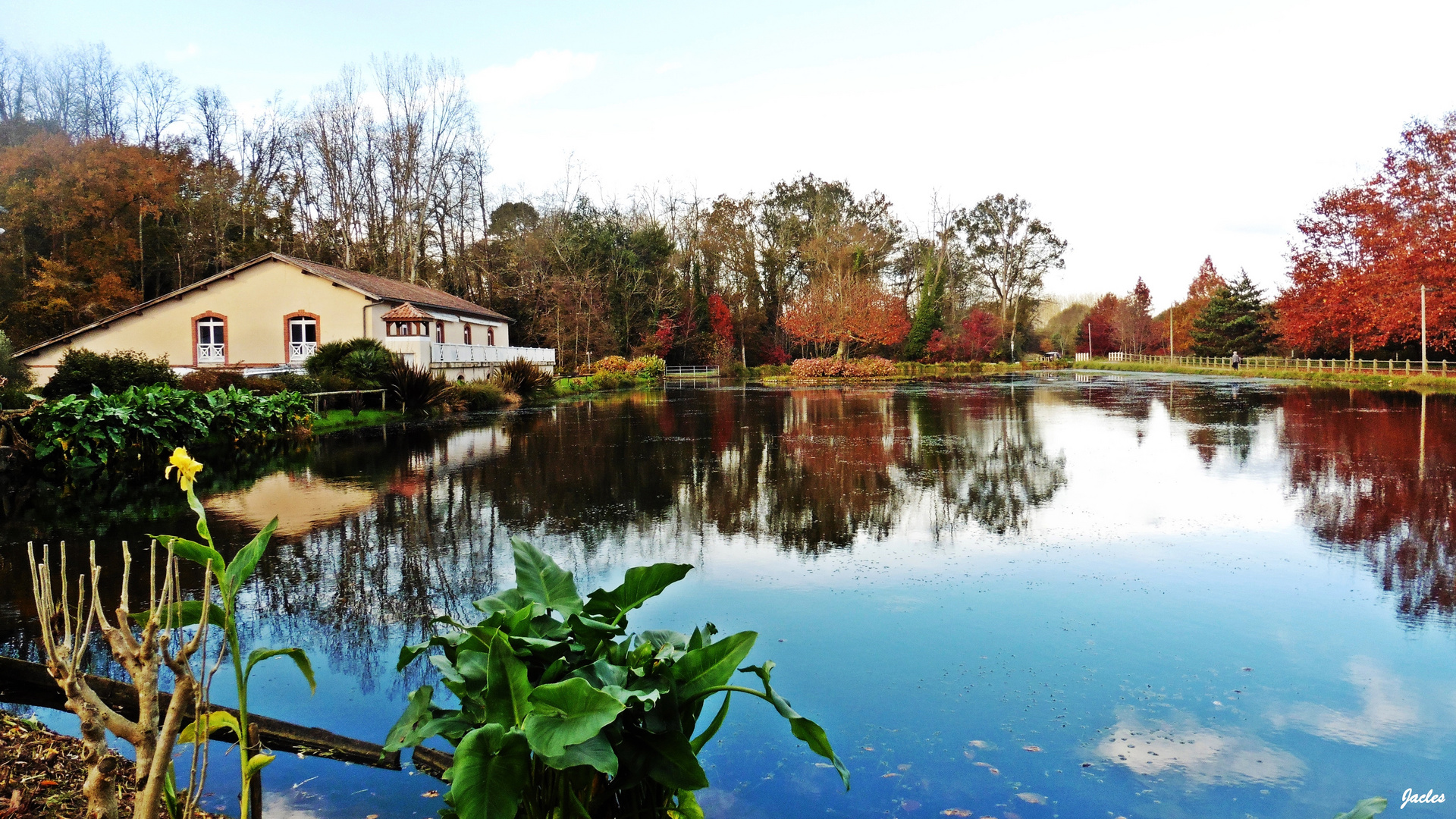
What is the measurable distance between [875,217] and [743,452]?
A: 51814mm

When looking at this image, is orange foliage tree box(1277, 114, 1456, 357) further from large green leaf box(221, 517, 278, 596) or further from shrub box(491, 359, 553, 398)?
large green leaf box(221, 517, 278, 596)

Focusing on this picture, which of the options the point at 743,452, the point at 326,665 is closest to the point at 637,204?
the point at 743,452

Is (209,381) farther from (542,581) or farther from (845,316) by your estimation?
(845,316)

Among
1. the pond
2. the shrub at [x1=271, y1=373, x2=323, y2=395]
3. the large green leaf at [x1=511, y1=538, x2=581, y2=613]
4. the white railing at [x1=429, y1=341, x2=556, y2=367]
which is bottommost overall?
the pond

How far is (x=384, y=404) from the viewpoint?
2284cm

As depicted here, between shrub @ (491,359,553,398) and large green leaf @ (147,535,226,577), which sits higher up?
shrub @ (491,359,553,398)

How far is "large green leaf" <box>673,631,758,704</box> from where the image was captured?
2.46m

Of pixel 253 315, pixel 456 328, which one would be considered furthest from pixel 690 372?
pixel 253 315


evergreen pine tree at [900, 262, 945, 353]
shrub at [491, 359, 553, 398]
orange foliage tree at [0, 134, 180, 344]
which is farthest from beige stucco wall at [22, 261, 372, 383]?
evergreen pine tree at [900, 262, 945, 353]

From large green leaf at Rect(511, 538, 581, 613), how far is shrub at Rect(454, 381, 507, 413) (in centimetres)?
2323

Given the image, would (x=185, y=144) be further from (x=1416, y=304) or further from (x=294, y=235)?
(x=1416, y=304)

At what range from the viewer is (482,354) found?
118 ft

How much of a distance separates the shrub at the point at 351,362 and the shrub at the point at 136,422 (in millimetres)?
6327

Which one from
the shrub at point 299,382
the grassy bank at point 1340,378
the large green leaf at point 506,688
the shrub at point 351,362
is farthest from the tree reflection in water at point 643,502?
the grassy bank at point 1340,378
